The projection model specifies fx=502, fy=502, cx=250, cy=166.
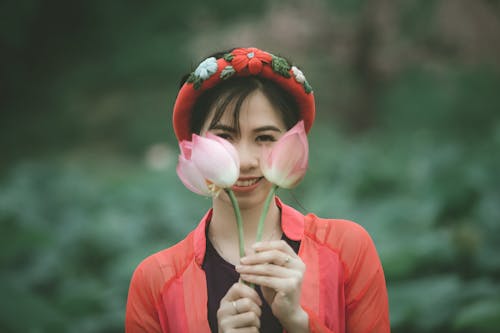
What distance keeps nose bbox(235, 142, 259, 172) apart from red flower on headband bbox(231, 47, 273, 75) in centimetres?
21

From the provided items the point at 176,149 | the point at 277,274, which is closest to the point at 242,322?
the point at 277,274

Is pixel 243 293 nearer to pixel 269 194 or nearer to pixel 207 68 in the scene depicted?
pixel 269 194

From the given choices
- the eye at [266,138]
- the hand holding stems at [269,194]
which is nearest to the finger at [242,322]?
the hand holding stems at [269,194]

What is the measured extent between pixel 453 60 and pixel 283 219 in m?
7.65

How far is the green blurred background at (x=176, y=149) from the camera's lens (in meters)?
2.82

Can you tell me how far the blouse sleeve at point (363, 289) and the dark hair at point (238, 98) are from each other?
1.28 ft

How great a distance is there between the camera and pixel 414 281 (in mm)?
2715

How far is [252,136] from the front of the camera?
131 cm

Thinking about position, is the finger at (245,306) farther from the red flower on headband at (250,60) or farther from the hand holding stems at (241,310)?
the red flower on headband at (250,60)

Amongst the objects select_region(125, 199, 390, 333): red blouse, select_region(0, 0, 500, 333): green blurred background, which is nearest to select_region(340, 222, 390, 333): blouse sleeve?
select_region(125, 199, 390, 333): red blouse

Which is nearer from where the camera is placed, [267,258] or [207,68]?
[267,258]

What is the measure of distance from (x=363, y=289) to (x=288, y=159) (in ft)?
1.72

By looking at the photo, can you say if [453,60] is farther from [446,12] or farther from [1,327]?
[1,327]

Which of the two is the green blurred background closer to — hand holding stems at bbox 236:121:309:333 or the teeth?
the teeth
